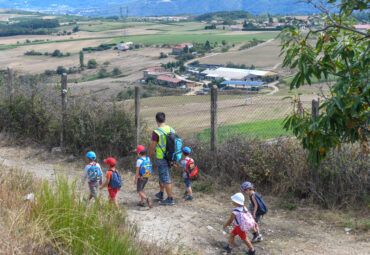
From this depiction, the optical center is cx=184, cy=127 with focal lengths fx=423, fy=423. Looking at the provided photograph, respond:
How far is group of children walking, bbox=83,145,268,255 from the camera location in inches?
230

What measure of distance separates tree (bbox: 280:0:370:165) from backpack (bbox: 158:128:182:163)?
211cm

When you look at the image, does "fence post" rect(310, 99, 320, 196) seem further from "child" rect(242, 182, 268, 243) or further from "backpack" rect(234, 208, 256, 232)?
"backpack" rect(234, 208, 256, 232)

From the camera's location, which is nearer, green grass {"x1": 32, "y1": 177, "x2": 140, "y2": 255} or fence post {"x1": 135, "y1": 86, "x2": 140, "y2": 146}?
green grass {"x1": 32, "y1": 177, "x2": 140, "y2": 255}

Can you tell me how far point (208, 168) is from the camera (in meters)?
8.70

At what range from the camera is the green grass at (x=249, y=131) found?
8664mm

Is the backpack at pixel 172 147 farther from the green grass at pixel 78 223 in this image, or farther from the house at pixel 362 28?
the house at pixel 362 28

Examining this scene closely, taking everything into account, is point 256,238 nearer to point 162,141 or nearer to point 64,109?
point 162,141

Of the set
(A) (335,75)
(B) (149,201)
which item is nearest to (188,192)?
(B) (149,201)

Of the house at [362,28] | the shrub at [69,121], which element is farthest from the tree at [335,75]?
the shrub at [69,121]

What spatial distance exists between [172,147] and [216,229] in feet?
5.18

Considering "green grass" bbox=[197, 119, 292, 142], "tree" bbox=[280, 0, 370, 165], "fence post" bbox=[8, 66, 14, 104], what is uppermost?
"tree" bbox=[280, 0, 370, 165]

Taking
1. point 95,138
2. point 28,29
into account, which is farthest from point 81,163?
point 28,29

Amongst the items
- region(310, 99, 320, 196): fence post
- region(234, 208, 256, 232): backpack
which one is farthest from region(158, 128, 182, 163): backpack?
region(310, 99, 320, 196): fence post

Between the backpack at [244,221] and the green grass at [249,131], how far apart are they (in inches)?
115
